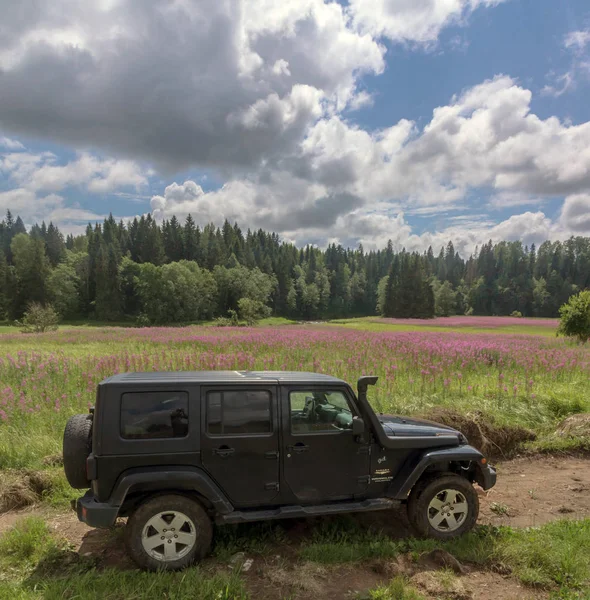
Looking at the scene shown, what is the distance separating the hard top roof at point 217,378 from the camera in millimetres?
4430

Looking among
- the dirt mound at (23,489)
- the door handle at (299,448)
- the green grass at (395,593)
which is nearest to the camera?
the green grass at (395,593)

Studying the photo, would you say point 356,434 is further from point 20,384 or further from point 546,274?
point 546,274

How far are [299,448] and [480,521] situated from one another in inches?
128

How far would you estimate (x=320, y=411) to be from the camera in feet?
16.0

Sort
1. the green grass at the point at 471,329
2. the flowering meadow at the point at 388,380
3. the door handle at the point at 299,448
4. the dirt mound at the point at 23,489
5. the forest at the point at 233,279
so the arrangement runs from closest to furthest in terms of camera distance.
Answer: the door handle at the point at 299,448 → the dirt mound at the point at 23,489 → the flowering meadow at the point at 388,380 → the green grass at the point at 471,329 → the forest at the point at 233,279

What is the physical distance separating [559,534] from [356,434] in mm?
3112

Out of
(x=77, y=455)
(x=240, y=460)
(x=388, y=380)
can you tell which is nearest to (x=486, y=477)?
(x=240, y=460)

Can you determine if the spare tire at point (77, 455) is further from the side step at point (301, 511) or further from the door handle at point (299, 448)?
the door handle at point (299, 448)

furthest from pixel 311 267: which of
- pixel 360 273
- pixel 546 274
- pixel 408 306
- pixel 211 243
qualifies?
pixel 546 274

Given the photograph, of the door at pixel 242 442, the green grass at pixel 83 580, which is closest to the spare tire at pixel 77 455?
the green grass at pixel 83 580

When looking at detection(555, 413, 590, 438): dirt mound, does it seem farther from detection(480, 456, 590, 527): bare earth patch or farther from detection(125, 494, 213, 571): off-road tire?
detection(125, 494, 213, 571): off-road tire

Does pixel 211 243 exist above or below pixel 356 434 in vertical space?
above

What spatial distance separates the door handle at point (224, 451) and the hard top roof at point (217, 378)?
755 mm

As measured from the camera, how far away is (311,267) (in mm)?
136375
